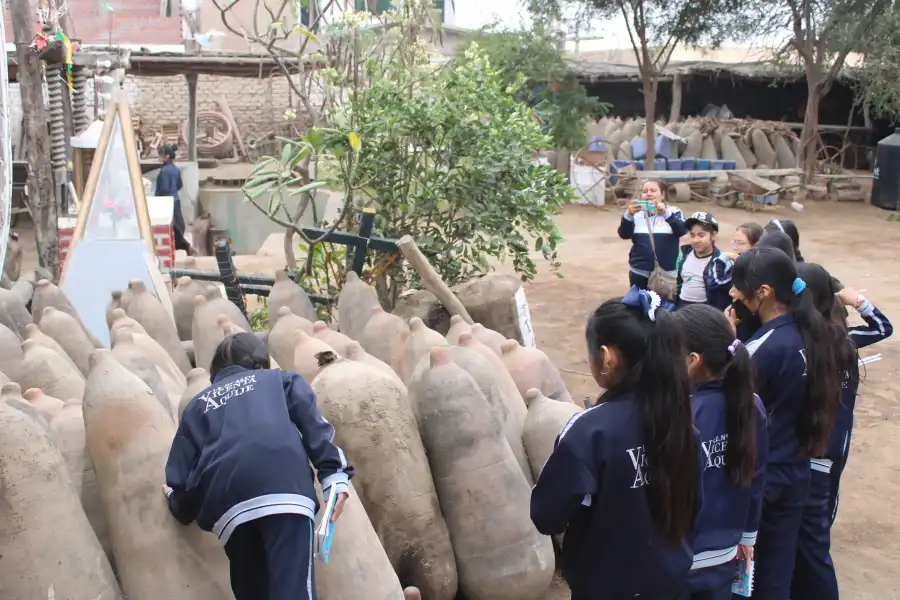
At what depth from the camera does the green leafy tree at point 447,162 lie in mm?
5660

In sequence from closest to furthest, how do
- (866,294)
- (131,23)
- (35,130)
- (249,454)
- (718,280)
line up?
(249,454)
(718,280)
(35,130)
(866,294)
(131,23)

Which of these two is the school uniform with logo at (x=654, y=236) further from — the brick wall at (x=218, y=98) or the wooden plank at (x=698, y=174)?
the brick wall at (x=218, y=98)

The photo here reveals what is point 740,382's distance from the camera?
244cm

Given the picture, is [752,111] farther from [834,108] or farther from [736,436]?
[736,436]

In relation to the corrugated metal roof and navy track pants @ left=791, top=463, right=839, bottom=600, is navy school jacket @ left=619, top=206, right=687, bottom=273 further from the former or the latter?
the corrugated metal roof

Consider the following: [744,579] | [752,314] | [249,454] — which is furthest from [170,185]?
[744,579]

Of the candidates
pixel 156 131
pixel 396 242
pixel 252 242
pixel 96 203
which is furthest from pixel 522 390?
pixel 156 131

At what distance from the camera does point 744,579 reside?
9.18 feet

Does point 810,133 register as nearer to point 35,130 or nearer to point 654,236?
point 654,236

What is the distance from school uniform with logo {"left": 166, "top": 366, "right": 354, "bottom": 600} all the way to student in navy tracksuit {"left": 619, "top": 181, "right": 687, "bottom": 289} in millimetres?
3815

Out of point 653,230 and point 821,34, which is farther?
point 821,34

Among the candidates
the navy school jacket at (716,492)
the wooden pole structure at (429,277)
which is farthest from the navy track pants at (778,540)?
the wooden pole structure at (429,277)

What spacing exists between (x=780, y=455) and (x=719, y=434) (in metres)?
0.67

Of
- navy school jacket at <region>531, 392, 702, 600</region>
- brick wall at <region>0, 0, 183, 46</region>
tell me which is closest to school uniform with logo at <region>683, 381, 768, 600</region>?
navy school jacket at <region>531, 392, 702, 600</region>
